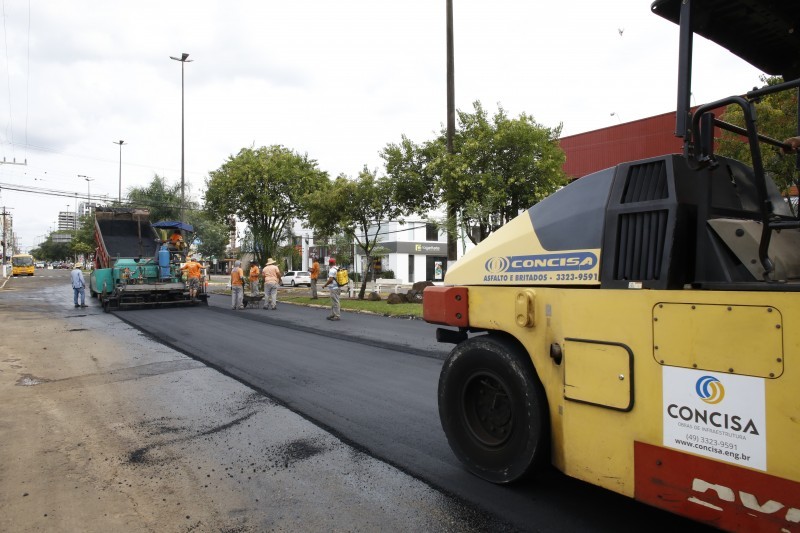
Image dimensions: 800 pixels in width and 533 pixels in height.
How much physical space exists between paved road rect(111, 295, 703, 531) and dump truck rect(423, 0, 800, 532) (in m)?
0.27

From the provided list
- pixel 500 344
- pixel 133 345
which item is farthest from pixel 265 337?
pixel 500 344

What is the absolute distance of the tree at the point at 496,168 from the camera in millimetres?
15133

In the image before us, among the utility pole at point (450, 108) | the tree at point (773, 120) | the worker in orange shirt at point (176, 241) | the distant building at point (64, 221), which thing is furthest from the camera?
the distant building at point (64, 221)

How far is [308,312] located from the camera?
16.8 meters

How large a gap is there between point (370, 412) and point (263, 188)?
2024 cm

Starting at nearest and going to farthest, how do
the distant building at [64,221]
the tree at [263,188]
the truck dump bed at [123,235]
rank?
1. the truck dump bed at [123,235]
2. the tree at [263,188]
3. the distant building at [64,221]

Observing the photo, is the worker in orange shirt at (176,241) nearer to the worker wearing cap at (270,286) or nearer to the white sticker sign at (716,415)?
the worker wearing cap at (270,286)

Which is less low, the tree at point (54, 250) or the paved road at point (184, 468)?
the tree at point (54, 250)

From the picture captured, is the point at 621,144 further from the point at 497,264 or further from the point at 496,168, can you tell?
the point at 497,264

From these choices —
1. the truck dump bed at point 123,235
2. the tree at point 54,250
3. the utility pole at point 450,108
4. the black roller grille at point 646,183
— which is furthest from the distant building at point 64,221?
the black roller grille at point 646,183

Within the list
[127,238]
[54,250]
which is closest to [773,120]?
[127,238]

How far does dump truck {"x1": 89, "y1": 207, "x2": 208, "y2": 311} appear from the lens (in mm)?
17891

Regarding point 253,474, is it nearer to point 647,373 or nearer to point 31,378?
point 647,373

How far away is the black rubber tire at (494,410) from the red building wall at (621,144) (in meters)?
20.2
